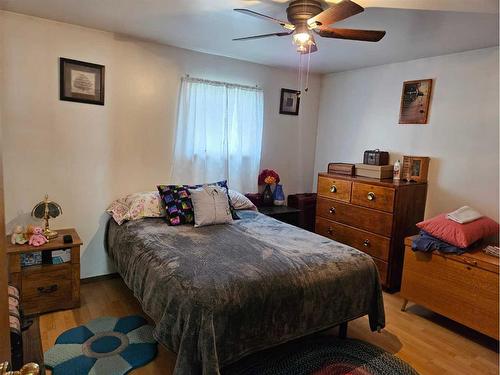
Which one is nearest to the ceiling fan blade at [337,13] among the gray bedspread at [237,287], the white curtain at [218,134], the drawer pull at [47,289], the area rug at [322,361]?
the gray bedspread at [237,287]

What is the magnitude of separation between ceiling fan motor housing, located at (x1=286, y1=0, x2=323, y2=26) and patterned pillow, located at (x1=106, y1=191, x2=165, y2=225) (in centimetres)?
192

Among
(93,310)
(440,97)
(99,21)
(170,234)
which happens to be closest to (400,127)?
(440,97)

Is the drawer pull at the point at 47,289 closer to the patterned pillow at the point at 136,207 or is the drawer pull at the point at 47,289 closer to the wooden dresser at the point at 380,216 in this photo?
the patterned pillow at the point at 136,207

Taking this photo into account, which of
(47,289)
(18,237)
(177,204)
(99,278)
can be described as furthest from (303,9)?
(99,278)

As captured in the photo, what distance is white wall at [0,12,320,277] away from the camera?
2.70 meters

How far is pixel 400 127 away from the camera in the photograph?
354cm

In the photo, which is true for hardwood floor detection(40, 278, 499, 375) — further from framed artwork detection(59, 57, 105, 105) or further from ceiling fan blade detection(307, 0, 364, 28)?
ceiling fan blade detection(307, 0, 364, 28)

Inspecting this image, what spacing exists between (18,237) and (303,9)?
2.57 m

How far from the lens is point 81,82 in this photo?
9.54ft

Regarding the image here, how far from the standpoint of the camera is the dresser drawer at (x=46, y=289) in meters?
2.54

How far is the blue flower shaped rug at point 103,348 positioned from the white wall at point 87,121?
2.93ft

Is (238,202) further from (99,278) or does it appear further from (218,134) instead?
(99,278)

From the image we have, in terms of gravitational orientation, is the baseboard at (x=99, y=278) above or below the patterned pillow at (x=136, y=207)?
below

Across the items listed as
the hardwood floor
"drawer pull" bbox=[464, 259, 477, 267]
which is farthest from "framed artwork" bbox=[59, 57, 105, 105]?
"drawer pull" bbox=[464, 259, 477, 267]
